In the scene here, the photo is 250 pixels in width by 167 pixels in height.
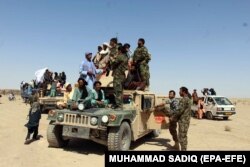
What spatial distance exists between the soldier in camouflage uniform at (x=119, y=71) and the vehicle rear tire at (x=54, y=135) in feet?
5.42

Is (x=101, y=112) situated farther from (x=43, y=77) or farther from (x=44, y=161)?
(x=43, y=77)

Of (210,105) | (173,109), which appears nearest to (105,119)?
(173,109)

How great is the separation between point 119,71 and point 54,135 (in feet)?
8.35

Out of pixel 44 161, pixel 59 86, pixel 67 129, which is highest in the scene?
pixel 59 86

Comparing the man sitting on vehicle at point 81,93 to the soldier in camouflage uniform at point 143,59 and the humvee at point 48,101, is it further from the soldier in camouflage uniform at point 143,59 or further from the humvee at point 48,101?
the humvee at point 48,101

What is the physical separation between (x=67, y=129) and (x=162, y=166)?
11.5 ft

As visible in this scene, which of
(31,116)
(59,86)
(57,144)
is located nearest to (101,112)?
(57,144)

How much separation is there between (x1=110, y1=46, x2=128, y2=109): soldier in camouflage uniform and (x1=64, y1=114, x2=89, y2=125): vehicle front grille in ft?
4.35

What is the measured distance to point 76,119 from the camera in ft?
29.7

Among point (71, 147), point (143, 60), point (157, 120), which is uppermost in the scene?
point (143, 60)

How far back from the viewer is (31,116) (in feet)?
34.7

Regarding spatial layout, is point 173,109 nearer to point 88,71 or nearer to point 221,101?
point 88,71

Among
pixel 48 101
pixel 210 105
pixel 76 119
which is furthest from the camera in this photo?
pixel 210 105

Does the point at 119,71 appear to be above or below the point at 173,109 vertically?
above
